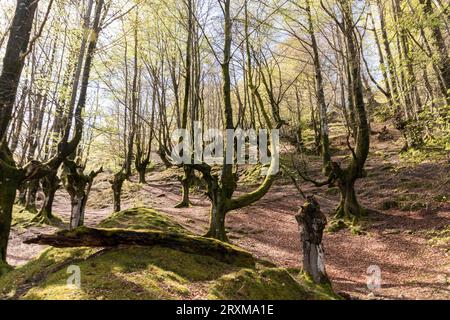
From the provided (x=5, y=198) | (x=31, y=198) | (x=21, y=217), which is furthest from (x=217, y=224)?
(x=31, y=198)

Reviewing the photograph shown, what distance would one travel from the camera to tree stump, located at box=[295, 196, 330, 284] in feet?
20.9

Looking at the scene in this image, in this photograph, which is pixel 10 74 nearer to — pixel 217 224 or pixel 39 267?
pixel 39 267

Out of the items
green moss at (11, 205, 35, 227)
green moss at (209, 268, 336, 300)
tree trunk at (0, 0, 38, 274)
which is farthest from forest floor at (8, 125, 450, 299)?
tree trunk at (0, 0, 38, 274)

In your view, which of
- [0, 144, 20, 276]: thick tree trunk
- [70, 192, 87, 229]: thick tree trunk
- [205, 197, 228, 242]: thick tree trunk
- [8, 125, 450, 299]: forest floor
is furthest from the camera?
[70, 192, 87, 229]: thick tree trunk

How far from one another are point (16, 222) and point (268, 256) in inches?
408

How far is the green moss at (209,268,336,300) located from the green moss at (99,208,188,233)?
398cm

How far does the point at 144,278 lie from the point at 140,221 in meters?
4.73

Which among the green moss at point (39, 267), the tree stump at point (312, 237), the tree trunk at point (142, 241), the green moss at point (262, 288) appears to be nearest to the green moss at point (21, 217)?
the green moss at point (39, 267)

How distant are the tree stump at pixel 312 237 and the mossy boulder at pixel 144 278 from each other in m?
0.29

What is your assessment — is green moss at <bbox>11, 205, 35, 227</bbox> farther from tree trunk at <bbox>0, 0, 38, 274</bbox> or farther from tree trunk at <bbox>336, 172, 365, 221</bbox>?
tree trunk at <bbox>336, 172, 365, 221</bbox>

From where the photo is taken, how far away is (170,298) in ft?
15.2

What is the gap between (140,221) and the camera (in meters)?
9.61

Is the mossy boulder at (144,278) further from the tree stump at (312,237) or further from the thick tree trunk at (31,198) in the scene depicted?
the thick tree trunk at (31,198)
